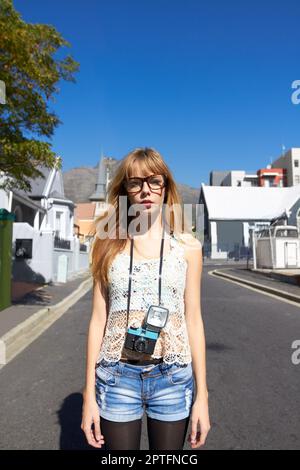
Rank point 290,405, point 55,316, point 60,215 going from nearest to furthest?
point 290,405
point 55,316
point 60,215

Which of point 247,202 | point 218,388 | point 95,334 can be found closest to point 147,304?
point 95,334

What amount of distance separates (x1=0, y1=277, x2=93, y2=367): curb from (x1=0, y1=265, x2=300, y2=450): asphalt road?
0.18 metres

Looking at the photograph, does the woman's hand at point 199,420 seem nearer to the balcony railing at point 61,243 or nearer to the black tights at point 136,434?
the black tights at point 136,434

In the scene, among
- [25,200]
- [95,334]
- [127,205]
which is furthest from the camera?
[25,200]

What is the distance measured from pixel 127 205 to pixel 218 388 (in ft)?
10.7

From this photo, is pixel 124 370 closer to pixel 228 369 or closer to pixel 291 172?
pixel 228 369

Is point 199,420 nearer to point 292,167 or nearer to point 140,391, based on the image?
point 140,391

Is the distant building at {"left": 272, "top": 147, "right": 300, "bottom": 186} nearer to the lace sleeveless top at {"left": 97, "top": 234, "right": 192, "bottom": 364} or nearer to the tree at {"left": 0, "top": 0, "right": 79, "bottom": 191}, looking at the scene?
the tree at {"left": 0, "top": 0, "right": 79, "bottom": 191}

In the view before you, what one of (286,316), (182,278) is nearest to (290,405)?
(182,278)

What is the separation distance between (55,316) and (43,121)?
456 centimetres

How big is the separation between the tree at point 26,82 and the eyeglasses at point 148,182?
286 inches

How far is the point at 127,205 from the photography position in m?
2.09

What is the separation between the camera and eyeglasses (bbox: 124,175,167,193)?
1.95 m

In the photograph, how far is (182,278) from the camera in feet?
6.12
